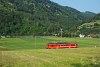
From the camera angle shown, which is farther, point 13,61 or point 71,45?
point 71,45

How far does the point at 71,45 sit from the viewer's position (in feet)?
251

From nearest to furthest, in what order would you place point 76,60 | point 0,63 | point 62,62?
point 0,63, point 62,62, point 76,60

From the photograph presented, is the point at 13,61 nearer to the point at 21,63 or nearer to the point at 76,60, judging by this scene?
the point at 21,63

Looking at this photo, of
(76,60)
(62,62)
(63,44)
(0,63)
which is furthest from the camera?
(63,44)

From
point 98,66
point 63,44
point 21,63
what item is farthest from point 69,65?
point 63,44

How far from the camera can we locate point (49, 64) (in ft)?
118

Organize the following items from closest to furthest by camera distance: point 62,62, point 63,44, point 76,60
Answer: point 62,62, point 76,60, point 63,44

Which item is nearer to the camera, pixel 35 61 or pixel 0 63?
pixel 0 63

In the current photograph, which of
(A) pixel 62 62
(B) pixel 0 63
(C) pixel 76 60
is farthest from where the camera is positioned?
(C) pixel 76 60

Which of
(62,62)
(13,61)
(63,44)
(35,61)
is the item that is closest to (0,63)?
(13,61)

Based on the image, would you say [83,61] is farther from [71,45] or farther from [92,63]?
[71,45]

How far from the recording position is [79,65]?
Answer: 3638 cm

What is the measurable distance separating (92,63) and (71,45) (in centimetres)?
3848

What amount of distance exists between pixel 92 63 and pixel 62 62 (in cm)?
409
